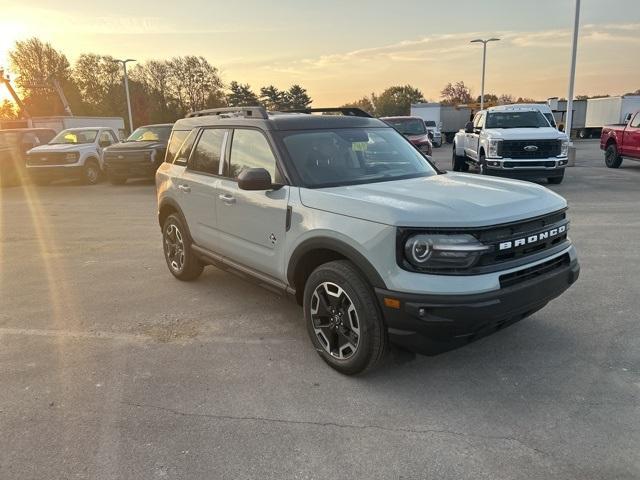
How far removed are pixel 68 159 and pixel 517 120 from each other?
13.5 metres

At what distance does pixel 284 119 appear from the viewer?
174 inches

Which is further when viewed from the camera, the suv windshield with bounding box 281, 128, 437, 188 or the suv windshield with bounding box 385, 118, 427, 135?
the suv windshield with bounding box 385, 118, 427, 135

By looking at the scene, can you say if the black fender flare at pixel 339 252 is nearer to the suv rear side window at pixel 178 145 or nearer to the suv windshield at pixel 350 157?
the suv windshield at pixel 350 157

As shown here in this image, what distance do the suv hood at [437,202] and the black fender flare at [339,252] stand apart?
8.5 inches

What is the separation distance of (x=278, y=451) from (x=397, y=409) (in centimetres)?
83

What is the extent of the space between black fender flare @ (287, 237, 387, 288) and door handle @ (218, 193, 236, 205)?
0.97m

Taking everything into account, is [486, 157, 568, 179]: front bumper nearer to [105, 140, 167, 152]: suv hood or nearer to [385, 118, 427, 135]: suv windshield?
[385, 118, 427, 135]: suv windshield

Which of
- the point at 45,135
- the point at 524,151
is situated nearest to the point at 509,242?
the point at 524,151

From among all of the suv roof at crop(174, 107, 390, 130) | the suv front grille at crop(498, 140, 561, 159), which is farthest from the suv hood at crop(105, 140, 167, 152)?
the suv roof at crop(174, 107, 390, 130)

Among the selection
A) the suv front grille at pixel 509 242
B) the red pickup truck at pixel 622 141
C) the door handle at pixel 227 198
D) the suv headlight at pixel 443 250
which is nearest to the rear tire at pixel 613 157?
the red pickup truck at pixel 622 141

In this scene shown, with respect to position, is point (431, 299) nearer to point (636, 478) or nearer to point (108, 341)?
point (636, 478)

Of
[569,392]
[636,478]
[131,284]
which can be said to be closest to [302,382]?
[569,392]

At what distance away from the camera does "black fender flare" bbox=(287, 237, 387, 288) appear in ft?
10.6

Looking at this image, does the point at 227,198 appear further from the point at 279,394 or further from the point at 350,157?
the point at 279,394
